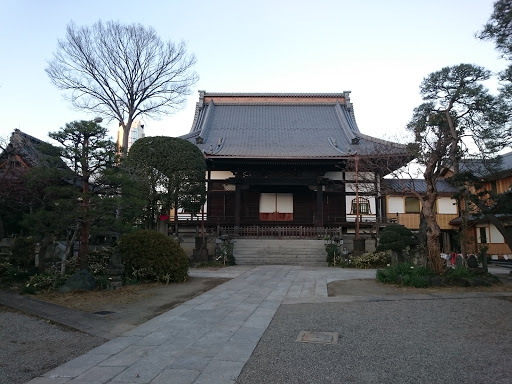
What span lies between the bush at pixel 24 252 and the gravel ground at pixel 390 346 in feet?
26.0

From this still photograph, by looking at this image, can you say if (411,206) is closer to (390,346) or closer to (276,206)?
(276,206)

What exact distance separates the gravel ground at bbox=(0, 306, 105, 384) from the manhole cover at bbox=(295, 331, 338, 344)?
8.79 ft

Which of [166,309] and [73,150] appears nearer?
[166,309]

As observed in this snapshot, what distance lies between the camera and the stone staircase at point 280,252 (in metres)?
16.9

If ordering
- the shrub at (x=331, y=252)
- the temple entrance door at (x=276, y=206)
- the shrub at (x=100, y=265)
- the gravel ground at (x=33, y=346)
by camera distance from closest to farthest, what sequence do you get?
the gravel ground at (x=33, y=346), the shrub at (x=100, y=265), the shrub at (x=331, y=252), the temple entrance door at (x=276, y=206)

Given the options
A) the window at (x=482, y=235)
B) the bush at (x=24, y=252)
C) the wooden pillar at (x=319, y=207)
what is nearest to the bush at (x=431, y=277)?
the bush at (x=24, y=252)

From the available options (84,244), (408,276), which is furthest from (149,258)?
(408,276)

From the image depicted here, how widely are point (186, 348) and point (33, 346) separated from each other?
201cm

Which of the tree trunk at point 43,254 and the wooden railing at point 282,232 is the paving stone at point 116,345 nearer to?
the tree trunk at point 43,254

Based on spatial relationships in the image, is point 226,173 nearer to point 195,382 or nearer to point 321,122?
point 321,122

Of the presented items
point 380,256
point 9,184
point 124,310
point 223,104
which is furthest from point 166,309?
point 223,104

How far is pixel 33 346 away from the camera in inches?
183

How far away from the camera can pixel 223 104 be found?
28375 mm

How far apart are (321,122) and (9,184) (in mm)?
20489
